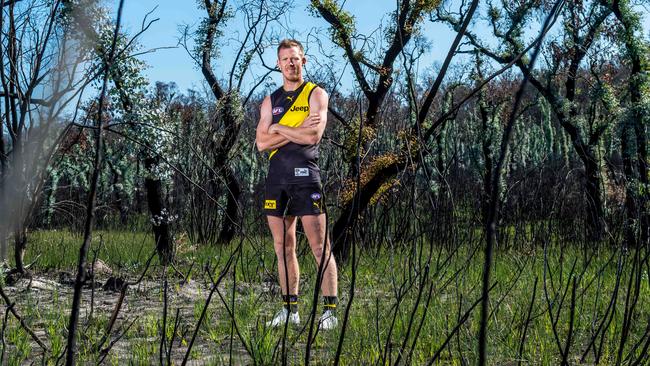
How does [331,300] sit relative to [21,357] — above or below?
above

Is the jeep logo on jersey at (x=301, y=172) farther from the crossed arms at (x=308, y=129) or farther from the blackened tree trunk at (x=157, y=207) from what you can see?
the blackened tree trunk at (x=157, y=207)

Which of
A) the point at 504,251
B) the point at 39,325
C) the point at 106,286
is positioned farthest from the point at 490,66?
the point at 39,325

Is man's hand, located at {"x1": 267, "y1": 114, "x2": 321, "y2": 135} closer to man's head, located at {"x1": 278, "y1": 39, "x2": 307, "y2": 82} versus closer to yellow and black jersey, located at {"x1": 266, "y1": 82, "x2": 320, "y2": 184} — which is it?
yellow and black jersey, located at {"x1": 266, "y1": 82, "x2": 320, "y2": 184}

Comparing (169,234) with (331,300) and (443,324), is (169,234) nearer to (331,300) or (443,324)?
(331,300)

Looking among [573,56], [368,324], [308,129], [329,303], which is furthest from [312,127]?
[573,56]

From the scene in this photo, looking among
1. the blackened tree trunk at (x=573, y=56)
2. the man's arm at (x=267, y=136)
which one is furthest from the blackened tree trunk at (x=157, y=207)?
the blackened tree trunk at (x=573, y=56)

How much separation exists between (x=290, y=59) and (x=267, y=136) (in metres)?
0.47

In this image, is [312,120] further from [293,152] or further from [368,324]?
[368,324]

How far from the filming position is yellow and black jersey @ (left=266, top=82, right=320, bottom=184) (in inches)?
133

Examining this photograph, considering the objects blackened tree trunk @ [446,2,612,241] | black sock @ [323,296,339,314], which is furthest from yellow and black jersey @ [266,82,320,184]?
blackened tree trunk @ [446,2,612,241]

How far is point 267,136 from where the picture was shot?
11.5ft

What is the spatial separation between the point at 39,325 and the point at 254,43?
7.85 m

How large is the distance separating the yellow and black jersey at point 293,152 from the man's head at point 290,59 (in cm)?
8

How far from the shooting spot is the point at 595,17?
9797 mm
